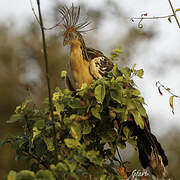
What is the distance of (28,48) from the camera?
5.05 meters

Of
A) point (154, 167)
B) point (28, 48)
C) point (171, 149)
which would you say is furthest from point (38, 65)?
→ point (154, 167)

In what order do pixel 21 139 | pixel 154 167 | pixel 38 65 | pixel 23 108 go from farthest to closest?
pixel 38 65 → pixel 154 167 → pixel 21 139 → pixel 23 108

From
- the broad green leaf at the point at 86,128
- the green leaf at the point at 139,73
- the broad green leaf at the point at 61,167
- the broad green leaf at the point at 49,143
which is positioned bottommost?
the broad green leaf at the point at 61,167

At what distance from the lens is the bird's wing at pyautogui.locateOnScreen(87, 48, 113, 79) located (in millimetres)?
2039

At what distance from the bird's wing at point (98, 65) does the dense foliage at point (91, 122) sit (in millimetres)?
622

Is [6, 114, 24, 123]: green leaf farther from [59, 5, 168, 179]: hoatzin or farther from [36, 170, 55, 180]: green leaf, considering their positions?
[59, 5, 168, 179]: hoatzin

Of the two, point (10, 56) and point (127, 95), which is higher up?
point (10, 56)

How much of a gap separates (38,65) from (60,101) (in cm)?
300

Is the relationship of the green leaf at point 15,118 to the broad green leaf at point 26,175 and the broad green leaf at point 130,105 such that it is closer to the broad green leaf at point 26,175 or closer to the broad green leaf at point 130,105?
the broad green leaf at point 26,175

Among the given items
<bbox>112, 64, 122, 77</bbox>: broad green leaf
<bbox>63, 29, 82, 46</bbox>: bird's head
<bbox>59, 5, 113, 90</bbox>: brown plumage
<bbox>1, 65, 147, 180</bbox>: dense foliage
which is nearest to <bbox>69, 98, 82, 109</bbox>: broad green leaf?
<bbox>1, 65, 147, 180</bbox>: dense foliage

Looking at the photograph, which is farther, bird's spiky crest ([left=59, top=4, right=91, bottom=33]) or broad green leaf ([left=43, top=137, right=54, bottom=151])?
bird's spiky crest ([left=59, top=4, right=91, bottom=33])

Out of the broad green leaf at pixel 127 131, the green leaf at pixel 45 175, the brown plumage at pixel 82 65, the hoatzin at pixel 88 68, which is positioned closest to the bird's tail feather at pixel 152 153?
the hoatzin at pixel 88 68

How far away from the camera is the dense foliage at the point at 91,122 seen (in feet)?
4.01

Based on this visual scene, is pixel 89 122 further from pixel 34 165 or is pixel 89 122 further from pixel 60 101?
pixel 34 165
